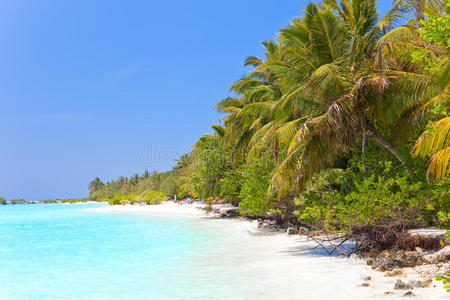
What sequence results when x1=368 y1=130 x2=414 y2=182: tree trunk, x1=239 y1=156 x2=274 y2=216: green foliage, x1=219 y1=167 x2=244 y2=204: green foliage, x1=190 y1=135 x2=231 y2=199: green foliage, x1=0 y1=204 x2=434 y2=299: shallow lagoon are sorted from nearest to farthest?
x1=0 y1=204 x2=434 y2=299: shallow lagoon, x1=368 y1=130 x2=414 y2=182: tree trunk, x1=239 y1=156 x2=274 y2=216: green foliage, x1=219 y1=167 x2=244 y2=204: green foliage, x1=190 y1=135 x2=231 y2=199: green foliage

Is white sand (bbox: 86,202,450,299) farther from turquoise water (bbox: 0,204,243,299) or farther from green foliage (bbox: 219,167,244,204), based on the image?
green foliage (bbox: 219,167,244,204)

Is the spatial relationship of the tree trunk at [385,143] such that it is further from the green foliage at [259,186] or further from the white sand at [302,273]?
the green foliage at [259,186]

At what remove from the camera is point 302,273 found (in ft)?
26.3

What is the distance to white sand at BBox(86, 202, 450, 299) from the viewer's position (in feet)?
20.5

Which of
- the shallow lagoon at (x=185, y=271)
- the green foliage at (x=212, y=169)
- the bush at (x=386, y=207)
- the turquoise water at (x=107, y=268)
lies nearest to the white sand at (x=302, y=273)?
the shallow lagoon at (x=185, y=271)

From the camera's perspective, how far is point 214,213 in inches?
1152

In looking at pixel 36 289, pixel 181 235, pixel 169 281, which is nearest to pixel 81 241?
pixel 181 235

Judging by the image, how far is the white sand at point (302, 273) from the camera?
6258 millimetres

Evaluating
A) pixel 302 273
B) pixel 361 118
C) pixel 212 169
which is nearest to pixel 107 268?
pixel 302 273

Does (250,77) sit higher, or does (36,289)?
(250,77)

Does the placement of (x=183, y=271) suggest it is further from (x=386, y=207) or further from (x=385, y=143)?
(x=385, y=143)

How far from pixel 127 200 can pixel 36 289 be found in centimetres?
4938

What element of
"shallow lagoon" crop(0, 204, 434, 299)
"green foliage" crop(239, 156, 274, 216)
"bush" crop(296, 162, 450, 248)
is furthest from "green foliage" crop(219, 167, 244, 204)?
"bush" crop(296, 162, 450, 248)

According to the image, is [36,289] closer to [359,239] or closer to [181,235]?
[359,239]
